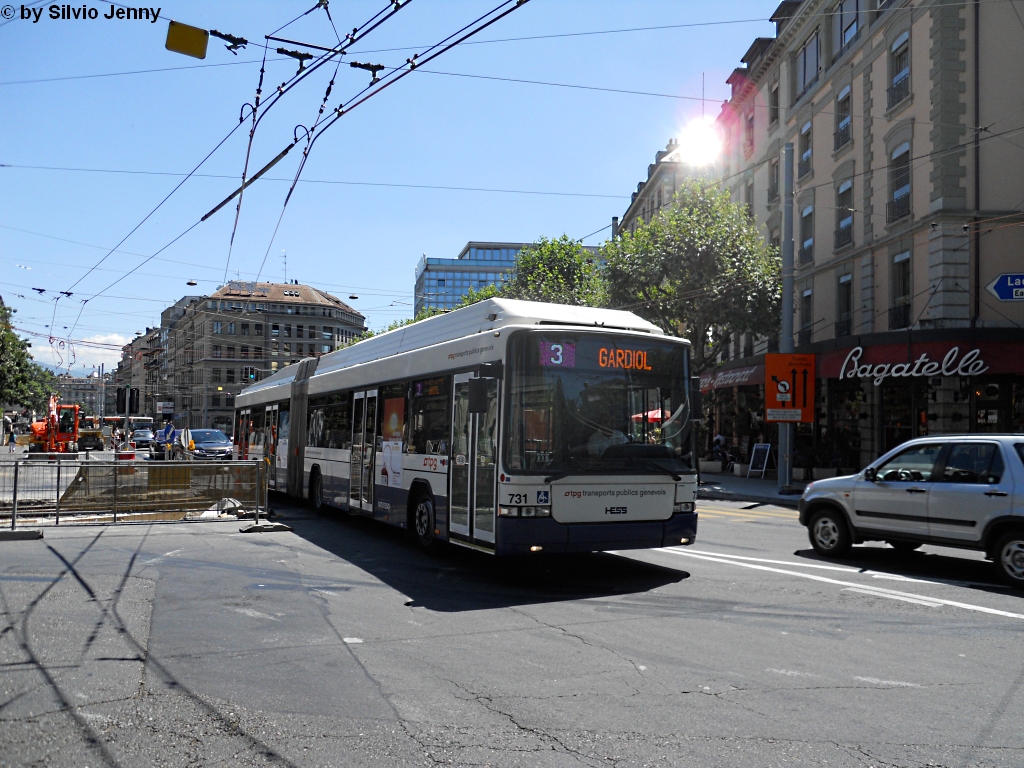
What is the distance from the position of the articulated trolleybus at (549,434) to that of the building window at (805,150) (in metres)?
23.9

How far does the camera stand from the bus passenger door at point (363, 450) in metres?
13.7

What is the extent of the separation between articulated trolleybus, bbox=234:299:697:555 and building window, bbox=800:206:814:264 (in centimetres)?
2310

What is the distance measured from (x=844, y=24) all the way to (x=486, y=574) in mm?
25998

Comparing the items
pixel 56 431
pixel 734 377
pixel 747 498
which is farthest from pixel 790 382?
pixel 56 431

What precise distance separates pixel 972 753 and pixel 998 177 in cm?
2207

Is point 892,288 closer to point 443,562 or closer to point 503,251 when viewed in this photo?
point 443,562

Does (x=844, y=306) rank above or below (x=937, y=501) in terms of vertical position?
above

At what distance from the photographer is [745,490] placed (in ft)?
80.9

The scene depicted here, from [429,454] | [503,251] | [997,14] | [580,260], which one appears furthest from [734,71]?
[503,251]

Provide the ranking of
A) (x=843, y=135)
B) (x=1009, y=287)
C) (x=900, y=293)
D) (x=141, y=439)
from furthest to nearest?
(x=141, y=439), (x=843, y=135), (x=900, y=293), (x=1009, y=287)

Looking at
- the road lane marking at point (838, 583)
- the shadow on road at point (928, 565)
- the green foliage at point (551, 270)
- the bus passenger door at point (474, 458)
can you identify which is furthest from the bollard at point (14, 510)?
the green foliage at point (551, 270)

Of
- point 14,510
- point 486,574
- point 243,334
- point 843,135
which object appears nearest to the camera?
point 486,574

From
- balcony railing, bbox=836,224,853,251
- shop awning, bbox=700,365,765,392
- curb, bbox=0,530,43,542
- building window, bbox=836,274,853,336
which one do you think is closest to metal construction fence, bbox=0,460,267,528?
curb, bbox=0,530,43,542

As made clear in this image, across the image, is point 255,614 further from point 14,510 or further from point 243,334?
point 243,334
